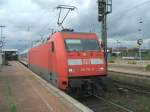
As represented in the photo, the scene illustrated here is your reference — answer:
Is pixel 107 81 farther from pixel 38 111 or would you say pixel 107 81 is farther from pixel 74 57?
pixel 38 111

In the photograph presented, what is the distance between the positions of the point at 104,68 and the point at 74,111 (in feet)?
21.0

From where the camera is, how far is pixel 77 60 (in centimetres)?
1644

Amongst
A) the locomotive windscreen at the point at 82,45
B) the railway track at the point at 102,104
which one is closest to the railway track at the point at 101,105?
the railway track at the point at 102,104

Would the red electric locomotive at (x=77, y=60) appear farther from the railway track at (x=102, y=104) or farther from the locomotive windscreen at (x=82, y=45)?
the railway track at (x=102, y=104)

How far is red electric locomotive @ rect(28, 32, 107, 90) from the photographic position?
52.8ft

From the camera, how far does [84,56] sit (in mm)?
16719

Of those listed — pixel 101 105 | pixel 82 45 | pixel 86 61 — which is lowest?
pixel 101 105

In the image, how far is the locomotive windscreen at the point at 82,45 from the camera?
16.9 m

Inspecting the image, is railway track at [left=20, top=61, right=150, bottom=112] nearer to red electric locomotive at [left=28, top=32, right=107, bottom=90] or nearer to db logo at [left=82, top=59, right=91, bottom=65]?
red electric locomotive at [left=28, top=32, right=107, bottom=90]

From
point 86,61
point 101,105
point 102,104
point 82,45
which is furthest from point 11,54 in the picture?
point 101,105

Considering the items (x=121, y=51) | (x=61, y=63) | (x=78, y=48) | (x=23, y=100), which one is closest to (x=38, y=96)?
(x=23, y=100)

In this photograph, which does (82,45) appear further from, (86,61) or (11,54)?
(11,54)

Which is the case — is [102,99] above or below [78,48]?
below

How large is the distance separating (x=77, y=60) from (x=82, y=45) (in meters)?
1.01
